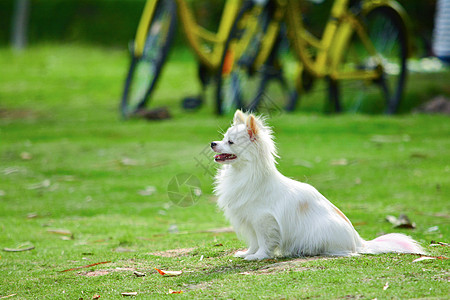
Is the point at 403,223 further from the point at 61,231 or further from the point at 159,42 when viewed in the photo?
the point at 159,42

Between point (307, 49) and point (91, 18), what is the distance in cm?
1907

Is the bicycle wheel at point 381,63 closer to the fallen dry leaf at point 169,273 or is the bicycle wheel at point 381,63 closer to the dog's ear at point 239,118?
the dog's ear at point 239,118

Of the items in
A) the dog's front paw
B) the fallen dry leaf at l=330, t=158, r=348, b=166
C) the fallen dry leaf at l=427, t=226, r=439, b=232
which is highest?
the dog's front paw

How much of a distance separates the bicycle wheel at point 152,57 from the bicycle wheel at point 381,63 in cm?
400

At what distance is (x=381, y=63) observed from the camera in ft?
49.5

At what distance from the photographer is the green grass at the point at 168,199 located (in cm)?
504

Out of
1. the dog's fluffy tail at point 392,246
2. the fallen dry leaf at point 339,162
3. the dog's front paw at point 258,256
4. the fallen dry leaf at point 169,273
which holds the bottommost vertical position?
the fallen dry leaf at point 339,162

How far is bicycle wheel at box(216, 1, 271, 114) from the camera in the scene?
47.0 feet

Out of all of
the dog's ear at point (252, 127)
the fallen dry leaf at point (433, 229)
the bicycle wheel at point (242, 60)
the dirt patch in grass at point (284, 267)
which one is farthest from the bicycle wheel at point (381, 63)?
the dirt patch in grass at point (284, 267)

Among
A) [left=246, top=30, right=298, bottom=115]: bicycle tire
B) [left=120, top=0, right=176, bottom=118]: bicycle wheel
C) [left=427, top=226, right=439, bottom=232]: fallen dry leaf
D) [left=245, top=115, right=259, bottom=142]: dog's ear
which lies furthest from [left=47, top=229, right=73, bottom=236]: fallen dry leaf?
[left=246, top=30, right=298, bottom=115]: bicycle tire

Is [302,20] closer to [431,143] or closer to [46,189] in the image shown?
[431,143]

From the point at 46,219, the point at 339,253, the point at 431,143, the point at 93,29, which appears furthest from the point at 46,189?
the point at 93,29

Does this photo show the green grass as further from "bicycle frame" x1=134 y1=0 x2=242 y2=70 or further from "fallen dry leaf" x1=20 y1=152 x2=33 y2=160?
"bicycle frame" x1=134 y1=0 x2=242 y2=70

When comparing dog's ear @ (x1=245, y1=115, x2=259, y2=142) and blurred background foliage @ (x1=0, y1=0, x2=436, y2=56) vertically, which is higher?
dog's ear @ (x1=245, y1=115, x2=259, y2=142)
